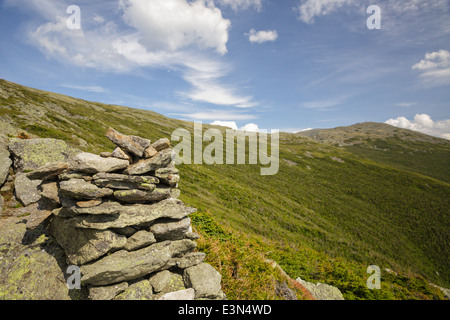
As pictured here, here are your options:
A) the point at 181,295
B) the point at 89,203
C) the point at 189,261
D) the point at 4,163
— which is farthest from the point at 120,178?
the point at 4,163

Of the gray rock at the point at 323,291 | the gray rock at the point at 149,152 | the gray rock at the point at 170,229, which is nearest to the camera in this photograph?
the gray rock at the point at 170,229

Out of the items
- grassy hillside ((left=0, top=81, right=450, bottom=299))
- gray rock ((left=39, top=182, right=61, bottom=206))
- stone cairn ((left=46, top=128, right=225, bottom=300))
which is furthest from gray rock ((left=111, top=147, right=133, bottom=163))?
grassy hillside ((left=0, top=81, right=450, bottom=299))

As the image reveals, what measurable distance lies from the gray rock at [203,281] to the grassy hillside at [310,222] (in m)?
1.29

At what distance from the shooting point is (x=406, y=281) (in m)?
22.0

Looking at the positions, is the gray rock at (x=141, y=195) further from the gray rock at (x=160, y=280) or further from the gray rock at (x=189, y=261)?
the gray rock at (x=160, y=280)

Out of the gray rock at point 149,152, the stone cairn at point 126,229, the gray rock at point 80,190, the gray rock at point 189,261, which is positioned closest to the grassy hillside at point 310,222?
the gray rock at point 189,261

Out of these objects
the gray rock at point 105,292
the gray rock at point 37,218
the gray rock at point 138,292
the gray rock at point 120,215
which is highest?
the gray rock at point 120,215

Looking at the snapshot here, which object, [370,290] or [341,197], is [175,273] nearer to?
[370,290]

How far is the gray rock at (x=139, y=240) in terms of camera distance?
8.92 m

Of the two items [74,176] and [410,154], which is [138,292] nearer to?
[74,176]

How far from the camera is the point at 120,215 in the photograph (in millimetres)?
8953

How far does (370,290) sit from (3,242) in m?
22.7

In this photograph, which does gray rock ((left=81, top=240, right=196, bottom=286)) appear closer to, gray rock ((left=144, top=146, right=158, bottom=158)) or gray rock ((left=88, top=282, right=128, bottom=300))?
gray rock ((left=88, top=282, right=128, bottom=300))
